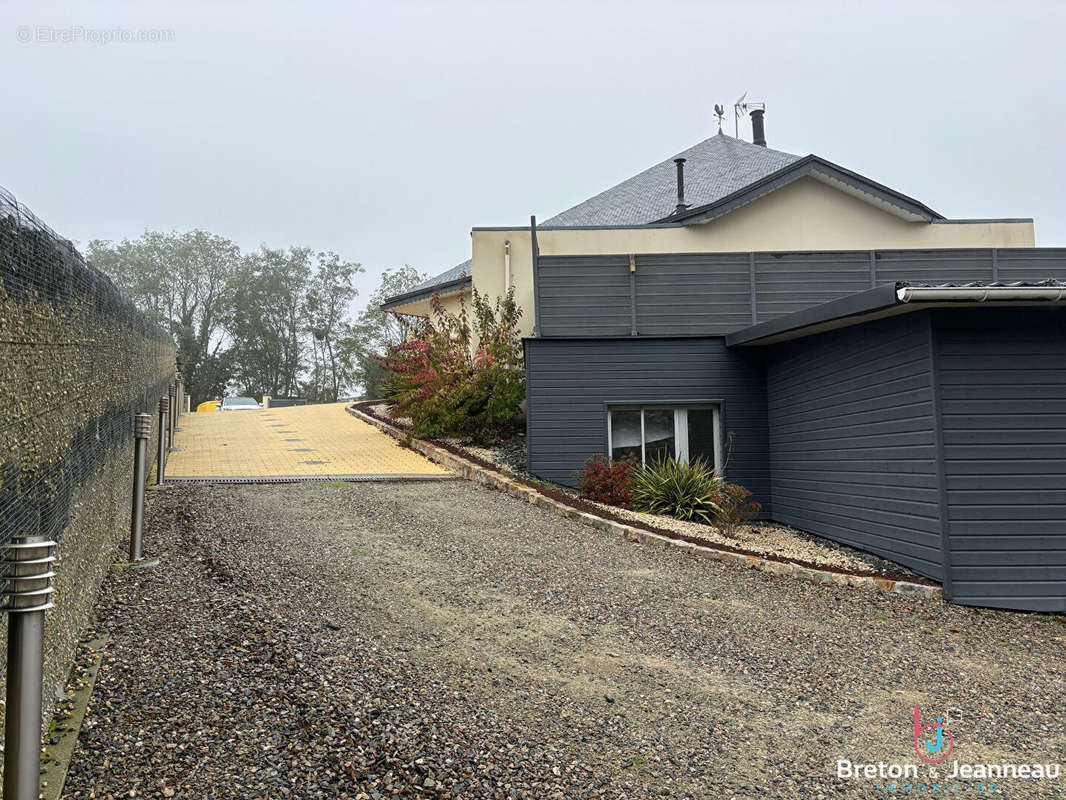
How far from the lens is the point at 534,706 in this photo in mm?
3912

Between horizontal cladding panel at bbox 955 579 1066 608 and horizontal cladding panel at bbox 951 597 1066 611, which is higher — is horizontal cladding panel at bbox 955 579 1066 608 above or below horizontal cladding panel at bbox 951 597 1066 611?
above

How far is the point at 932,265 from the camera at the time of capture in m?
12.0

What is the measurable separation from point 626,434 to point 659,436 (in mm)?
538

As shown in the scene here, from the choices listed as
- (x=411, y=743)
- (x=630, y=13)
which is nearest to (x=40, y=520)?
(x=411, y=743)

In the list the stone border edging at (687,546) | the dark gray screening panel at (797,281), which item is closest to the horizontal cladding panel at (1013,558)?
the stone border edging at (687,546)

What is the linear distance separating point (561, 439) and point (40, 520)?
8.65 meters

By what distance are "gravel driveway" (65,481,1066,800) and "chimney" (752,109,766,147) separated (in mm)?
18095

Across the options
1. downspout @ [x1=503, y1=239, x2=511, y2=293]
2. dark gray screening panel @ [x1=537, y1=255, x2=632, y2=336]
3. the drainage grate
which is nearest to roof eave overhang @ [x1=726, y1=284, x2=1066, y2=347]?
dark gray screening panel @ [x1=537, y1=255, x2=632, y2=336]

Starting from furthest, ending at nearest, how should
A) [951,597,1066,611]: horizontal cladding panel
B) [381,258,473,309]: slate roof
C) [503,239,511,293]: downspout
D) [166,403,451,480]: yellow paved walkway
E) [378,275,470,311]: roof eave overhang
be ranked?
[381,258,473,309]: slate roof < [378,275,470,311]: roof eave overhang < [503,239,511,293]: downspout < [166,403,451,480]: yellow paved walkway < [951,597,1066,611]: horizontal cladding panel

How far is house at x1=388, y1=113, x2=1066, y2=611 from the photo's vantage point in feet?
22.9

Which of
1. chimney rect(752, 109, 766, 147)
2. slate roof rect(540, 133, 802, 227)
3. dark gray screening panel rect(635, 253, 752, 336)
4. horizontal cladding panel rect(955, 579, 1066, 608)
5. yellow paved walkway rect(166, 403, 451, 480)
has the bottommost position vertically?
horizontal cladding panel rect(955, 579, 1066, 608)

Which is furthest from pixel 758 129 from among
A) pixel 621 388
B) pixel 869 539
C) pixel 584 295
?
pixel 869 539

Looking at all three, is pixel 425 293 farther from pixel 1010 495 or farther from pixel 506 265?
pixel 1010 495

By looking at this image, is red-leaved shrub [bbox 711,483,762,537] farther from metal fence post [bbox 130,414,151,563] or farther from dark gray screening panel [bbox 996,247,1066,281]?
metal fence post [bbox 130,414,151,563]
